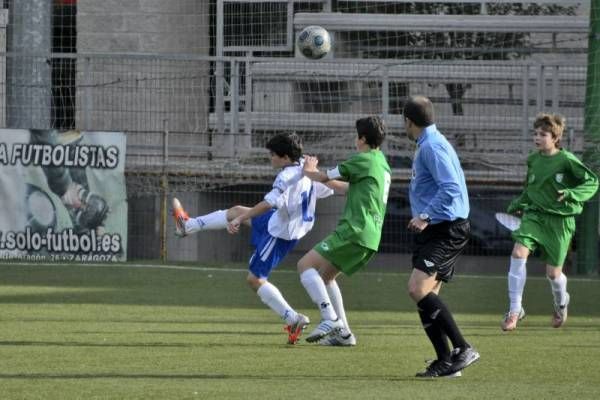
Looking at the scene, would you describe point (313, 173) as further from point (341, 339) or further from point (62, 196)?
point (62, 196)

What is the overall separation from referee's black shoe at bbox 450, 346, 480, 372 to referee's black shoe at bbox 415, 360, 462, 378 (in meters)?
0.03

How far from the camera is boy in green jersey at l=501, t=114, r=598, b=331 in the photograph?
12859 millimetres

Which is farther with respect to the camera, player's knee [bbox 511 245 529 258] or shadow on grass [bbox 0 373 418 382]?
player's knee [bbox 511 245 529 258]

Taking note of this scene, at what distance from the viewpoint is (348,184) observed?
1172 cm

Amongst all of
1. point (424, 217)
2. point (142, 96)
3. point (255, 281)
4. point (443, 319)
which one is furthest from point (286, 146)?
point (142, 96)

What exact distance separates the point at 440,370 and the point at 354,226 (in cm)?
215

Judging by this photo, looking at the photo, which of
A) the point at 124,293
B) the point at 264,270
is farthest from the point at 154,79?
→ the point at 264,270

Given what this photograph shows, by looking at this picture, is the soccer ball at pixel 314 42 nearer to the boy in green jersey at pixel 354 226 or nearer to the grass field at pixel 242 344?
the grass field at pixel 242 344

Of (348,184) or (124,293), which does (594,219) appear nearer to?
(124,293)

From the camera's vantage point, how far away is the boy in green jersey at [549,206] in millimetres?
12859

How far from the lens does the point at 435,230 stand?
9586 millimetres

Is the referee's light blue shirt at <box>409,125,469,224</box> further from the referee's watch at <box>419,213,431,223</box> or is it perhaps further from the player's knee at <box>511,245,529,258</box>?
the player's knee at <box>511,245,529,258</box>

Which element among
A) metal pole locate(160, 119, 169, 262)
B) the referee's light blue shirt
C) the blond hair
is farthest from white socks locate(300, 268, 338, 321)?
metal pole locate(160, 119, 169, 262)

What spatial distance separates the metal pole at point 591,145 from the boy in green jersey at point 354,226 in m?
9.89
